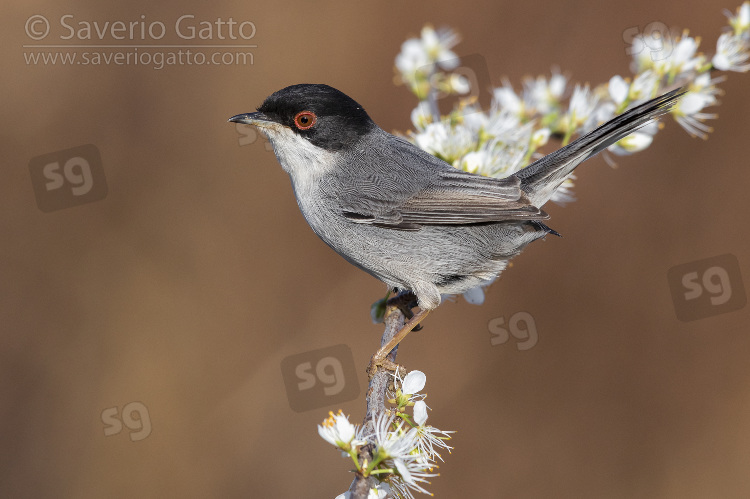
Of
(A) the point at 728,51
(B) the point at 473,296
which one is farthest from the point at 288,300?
(A) the point at 728,51

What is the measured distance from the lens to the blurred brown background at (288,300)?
4.99 m

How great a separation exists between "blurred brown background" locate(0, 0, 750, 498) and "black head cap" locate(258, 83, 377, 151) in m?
2.47

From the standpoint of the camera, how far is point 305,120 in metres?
3.06

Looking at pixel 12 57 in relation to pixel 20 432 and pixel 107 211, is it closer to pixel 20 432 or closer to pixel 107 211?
pixel 107 211

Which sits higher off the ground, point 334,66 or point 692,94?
point 334,66

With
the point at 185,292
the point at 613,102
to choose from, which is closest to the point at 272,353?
the point at 185,292

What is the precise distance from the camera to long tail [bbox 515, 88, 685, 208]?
9.18 feet

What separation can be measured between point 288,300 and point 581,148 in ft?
11.0

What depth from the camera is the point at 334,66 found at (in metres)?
6.05

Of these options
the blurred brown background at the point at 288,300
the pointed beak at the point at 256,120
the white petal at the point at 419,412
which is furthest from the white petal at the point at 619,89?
the blurred brown background at the point at 288,300

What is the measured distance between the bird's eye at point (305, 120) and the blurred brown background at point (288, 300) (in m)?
2.56

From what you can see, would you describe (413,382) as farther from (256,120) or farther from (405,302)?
(256,120)

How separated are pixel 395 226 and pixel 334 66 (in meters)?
Result: 3.49

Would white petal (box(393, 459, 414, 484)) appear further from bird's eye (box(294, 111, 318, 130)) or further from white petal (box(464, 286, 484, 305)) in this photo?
bird's eye (box(294, 111, 318, 130))
